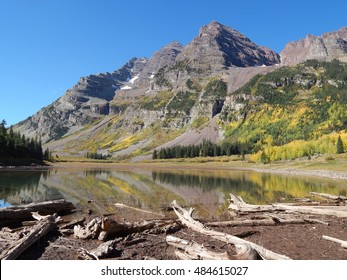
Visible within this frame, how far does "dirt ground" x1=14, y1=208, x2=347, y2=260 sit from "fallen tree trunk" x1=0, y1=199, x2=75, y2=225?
6.77 meters

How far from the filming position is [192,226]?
20578 millimetres

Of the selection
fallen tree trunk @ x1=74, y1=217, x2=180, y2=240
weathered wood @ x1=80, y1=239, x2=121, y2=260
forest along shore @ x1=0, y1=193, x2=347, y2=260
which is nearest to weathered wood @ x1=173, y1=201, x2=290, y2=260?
forest along shore @ x1=0, y1=193, x2=347, y2=260

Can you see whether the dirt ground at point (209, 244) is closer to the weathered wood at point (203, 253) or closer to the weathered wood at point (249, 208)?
the weathered wood at point (203, 253)

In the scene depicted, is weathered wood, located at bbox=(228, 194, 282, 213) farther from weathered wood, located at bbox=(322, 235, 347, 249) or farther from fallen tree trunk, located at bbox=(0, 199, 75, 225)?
fallen tree trunk, located at bbox=(0, 199, 75, 225)

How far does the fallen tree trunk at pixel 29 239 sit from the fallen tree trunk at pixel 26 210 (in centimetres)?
517

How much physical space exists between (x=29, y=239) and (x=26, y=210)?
10905 mm

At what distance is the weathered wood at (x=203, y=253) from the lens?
1198 centimetres

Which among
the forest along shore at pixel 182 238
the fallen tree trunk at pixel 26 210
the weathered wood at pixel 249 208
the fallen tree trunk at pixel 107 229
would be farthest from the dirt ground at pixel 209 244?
the fallen tree trunk at pixel 26 210

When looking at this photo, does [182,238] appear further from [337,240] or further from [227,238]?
[337,240]

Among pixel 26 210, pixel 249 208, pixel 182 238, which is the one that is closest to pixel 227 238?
pixel 182 238

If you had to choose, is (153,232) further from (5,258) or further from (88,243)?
(5,258)
